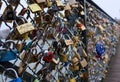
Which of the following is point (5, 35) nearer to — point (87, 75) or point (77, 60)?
point (77, 60)

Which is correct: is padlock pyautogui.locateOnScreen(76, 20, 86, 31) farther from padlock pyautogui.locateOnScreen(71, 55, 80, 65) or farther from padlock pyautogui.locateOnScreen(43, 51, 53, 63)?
padlock pyautogui.locateOnScreen(43, 51, 53, 63)

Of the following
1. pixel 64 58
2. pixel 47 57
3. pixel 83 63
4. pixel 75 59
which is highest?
pixel 47 57

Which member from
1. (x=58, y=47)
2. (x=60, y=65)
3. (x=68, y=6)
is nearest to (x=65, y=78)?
(x=60, y=65)

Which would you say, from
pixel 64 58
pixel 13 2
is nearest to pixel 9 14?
pixel 13 2

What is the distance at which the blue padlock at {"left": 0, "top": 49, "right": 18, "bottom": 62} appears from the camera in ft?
2.97

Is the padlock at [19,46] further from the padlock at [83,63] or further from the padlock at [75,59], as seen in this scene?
the padlock at [83,63]

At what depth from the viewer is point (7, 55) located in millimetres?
932

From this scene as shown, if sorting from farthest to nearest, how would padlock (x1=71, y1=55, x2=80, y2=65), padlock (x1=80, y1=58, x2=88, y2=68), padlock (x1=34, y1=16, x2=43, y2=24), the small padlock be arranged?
padlock (x1=80, y1=58, x2=88, y2=68), padlock (x1=71, y1=55, x2=80, y2=65), the small padlock, padlock (x1=34, y1=16, x2=43, y2=24)

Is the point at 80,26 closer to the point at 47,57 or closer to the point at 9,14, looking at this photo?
the point at 47,57

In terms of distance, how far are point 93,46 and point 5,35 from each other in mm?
1605

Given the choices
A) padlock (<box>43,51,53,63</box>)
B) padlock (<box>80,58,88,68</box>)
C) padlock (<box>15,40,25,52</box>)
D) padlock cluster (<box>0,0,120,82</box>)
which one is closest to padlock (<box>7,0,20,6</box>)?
padlock cluster (<box>0,0,120,82</box>)

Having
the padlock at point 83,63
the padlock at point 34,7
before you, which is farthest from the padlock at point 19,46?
the padlock at point 83,63

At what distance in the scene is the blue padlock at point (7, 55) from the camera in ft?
2.97

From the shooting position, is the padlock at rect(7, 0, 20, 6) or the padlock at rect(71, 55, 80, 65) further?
the padlock at rect(71, 55, 80, 65)
